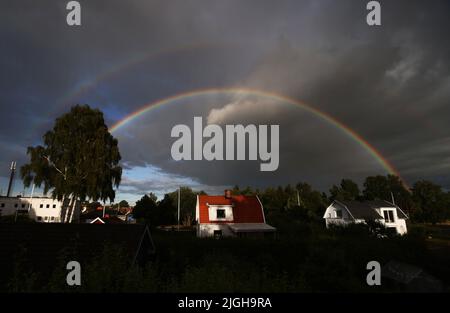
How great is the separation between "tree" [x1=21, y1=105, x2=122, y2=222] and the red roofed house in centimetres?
1130

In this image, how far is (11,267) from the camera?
8.35 metres

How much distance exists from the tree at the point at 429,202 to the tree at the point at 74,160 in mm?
82977

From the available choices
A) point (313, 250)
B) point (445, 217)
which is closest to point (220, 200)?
point (313, 250)

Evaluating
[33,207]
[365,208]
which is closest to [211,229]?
[365,208]

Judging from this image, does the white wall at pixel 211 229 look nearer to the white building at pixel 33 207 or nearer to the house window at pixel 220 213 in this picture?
the house window at pixel 220 213

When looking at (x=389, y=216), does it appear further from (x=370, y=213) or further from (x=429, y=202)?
(x=429, y=202)

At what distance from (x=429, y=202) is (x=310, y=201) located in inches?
1629

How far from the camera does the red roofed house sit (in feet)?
96.2

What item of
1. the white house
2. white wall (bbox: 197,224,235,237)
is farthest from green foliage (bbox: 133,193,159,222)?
the white house

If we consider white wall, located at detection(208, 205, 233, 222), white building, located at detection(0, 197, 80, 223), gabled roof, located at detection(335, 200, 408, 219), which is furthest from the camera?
white building, located at detection(0, 197, 80, 223)

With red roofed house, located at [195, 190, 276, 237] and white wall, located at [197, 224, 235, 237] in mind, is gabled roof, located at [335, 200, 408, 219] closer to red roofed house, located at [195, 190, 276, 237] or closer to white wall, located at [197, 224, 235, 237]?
red roofed house, located at [195, 190, 276, 237]

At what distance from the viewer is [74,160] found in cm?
2586
